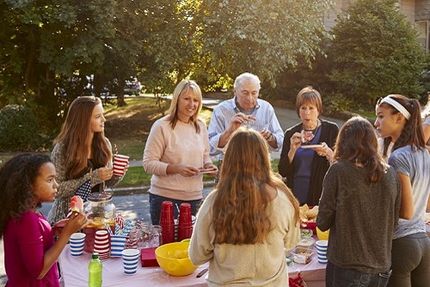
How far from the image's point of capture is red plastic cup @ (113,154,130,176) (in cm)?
331

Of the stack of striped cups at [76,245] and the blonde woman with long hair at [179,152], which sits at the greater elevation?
the blonde woman with long hair at [179,152]

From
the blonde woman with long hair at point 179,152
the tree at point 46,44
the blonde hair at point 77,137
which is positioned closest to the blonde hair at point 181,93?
the blonde woman with long hair at point 179,152

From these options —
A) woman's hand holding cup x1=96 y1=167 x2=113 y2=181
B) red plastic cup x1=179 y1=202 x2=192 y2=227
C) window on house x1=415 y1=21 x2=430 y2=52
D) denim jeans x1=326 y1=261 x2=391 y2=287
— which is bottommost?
denim jeans x1=326 y1=261 x2=391 y2=287

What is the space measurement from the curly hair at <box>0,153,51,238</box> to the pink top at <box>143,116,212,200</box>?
132cm

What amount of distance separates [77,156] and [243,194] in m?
1.81

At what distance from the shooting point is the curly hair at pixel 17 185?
2506 mm

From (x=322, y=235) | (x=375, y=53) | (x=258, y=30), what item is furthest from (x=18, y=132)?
(x=375, y=53)

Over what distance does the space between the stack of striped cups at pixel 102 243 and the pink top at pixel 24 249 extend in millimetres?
578

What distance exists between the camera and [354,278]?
8.98ft

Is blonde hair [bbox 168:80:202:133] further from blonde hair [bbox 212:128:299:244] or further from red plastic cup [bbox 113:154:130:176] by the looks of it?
blonde hair [bbox 212:128:299:244]

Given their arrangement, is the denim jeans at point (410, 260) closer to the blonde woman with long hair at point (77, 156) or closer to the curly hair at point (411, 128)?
the curly hair at point (411, 128)

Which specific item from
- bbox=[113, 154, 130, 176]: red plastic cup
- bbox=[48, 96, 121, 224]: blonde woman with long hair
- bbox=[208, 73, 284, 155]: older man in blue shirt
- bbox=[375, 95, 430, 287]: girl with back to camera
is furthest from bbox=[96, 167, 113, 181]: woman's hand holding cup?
bbox=[375, 95, 430, 287]: girl with back to camera

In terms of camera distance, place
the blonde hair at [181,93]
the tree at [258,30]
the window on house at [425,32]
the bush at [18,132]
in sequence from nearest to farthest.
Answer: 1. the blonde hair at [181,93]
2. the bush at [18,132]
3. the tree at [258,30]
4. the window on house at [425,32]

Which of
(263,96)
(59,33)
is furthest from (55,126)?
(263,96)
